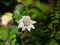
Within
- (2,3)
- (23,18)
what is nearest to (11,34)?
(23,18)

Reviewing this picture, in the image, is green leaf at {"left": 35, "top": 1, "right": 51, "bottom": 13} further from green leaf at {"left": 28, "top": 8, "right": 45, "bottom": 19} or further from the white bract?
the white bract

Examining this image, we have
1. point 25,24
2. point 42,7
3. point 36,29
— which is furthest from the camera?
point 42,7

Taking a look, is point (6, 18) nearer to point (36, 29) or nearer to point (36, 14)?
point (36, 14)

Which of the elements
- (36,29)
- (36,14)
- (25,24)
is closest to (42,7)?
(36,14)

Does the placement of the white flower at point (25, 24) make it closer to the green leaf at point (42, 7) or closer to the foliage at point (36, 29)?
the foliage at point (36, 29)

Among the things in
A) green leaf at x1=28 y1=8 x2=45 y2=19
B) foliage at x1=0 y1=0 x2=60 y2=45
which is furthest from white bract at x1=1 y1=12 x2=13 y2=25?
green leaf at x1=28 y1=8 x2=45 y2=19

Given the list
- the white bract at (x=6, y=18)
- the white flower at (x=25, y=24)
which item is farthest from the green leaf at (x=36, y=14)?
the white flower at (x=25, y=24)

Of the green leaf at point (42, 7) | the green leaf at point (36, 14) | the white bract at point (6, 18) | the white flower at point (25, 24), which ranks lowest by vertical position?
the white bract at point (6, 18)

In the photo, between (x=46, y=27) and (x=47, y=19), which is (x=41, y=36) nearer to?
(x=46, y=27)
